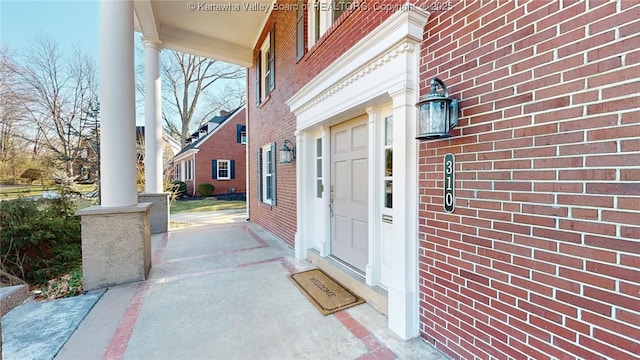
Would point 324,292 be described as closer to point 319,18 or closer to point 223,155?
point 319,18

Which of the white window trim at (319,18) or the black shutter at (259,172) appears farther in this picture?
the black shutter at (259,172)

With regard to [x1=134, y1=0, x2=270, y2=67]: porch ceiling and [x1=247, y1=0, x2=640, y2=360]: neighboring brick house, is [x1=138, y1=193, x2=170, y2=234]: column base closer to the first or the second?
[x1=134, y1=0, x2=270, y2=67]: porch ceiling

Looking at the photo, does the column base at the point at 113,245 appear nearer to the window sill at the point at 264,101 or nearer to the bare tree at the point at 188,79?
the window sill at the point at 264,101

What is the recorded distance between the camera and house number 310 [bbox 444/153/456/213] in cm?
206

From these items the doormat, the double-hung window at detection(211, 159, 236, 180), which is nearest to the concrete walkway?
the doormat

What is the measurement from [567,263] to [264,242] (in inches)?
197

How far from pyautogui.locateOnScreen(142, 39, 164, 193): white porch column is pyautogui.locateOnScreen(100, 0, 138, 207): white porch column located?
3.32m

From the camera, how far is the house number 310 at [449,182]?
6.77 ft

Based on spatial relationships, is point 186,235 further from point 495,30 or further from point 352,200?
point 495,30

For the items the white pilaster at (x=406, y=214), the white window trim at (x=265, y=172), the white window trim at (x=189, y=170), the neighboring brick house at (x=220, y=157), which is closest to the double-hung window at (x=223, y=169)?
the neighboring brick house at (x=220, y=157)

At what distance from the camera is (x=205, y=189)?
17.4 metres

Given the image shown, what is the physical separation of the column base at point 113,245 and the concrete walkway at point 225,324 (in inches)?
8.3

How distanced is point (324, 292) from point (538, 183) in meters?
2.46

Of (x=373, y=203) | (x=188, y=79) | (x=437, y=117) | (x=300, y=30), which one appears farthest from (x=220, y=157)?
(x=437, y=117)
